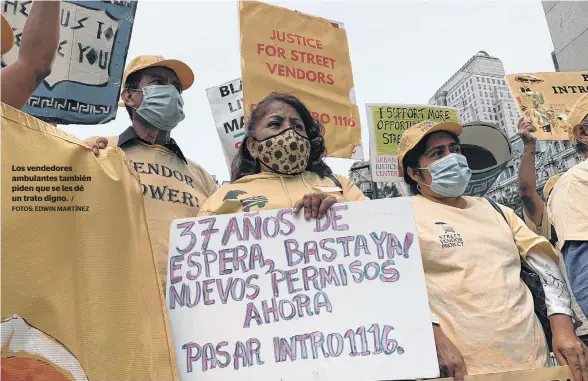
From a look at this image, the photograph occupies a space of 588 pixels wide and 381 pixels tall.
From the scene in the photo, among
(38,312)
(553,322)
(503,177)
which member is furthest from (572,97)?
(503,177)

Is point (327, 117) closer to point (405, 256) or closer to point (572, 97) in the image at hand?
point (572, 97)

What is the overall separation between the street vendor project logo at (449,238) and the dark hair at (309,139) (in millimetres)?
674

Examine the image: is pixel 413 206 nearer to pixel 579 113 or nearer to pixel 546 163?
pixel 579 113

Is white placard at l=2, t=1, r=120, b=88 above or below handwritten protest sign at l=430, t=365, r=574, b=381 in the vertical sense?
above

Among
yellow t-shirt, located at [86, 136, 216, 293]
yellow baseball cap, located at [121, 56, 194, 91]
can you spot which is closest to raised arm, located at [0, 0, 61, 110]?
yellow t-shirt, located at [86, 136, 216, 293]

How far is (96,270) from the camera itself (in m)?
1.63

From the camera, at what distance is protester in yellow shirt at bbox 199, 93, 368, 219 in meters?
2.54

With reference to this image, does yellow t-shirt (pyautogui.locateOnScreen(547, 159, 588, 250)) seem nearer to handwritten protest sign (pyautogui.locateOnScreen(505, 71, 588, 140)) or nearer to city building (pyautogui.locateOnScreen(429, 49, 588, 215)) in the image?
handwritten protest sign (pyautogui.locateOnScreen(505, 71, 588, 140))

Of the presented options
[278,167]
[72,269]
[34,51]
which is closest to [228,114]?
[278,167]

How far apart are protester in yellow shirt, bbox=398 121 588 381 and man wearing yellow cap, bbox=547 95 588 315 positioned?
65mm

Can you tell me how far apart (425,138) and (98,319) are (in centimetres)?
216

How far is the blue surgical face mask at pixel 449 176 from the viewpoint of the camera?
292 centimetres

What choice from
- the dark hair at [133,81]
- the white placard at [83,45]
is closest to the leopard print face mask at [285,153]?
the dark hair at [133,81]

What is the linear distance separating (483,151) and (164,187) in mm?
2661
